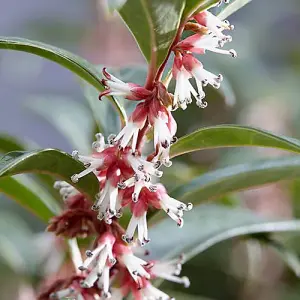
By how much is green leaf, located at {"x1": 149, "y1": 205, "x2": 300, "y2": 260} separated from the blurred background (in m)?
0.15

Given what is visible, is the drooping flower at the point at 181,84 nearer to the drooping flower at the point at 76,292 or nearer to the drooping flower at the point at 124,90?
the drooping flower at the point at 124,90

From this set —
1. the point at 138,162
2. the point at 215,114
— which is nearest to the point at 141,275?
the point at 138,162

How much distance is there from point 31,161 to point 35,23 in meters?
1.93

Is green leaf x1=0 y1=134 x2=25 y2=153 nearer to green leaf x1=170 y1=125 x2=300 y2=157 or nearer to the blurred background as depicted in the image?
the blurred background

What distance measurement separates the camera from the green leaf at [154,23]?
0.59 metres

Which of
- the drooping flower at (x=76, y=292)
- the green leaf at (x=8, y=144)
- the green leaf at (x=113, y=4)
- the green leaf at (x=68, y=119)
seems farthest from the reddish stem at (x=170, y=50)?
the green leaf at (x=68, y=119)

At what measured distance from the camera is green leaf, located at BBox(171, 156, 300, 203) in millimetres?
798

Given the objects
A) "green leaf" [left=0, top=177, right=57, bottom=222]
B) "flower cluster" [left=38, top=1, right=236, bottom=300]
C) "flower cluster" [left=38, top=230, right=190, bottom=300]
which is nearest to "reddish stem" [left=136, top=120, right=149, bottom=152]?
"flower cluster" [left=38, top=1, right=236, bottom=300]

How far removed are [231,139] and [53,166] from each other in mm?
200

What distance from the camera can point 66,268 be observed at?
3.78 ft

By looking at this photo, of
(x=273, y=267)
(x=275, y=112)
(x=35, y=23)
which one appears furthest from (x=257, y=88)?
(x=35, y=23)

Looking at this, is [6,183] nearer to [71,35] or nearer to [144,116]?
[144,116]

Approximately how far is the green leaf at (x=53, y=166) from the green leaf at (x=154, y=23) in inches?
5.6

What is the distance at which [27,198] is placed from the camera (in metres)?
0.88
